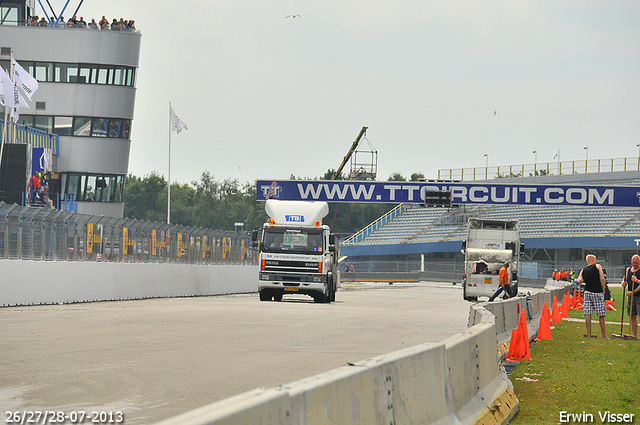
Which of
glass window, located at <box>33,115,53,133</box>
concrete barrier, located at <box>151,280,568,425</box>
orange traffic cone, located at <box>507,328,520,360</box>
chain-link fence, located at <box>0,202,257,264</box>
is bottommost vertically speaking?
orange traffic cone, located at <box>507,328,520,360</box>

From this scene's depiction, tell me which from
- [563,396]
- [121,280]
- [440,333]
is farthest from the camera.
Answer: [121,280]

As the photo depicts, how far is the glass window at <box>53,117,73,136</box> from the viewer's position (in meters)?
59.7

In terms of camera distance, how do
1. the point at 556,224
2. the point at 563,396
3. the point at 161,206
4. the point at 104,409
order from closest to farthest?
the point at 104,409 → the point at 563,396 → the point at 556,224 → the point at 161,206

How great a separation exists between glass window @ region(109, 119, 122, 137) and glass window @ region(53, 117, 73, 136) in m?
2.72

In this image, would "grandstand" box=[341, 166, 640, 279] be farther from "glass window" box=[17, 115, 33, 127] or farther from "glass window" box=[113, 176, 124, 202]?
"glass window" box=[17, 115, 33, 127]

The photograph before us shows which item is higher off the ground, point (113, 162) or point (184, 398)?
point (113, 162)

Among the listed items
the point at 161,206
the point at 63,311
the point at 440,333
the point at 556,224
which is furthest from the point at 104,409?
the point at 161,206

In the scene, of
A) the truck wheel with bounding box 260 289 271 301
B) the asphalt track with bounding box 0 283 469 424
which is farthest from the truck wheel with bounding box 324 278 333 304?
the asphalt track with bounding box 0 283 469 424

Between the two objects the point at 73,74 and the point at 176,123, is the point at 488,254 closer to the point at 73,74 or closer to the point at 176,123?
the point at 176,123

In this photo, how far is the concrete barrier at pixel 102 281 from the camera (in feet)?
74.7

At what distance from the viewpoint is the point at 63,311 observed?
21328 millimetres

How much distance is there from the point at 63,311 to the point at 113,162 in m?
41.3

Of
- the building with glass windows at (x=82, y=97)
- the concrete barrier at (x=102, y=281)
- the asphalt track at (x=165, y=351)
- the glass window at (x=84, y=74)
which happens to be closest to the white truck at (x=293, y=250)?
the concrete barrier at (x=102, y=281)

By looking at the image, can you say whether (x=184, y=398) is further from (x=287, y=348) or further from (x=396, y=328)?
(x=396, y=328)
